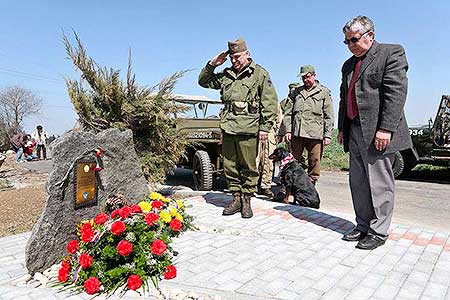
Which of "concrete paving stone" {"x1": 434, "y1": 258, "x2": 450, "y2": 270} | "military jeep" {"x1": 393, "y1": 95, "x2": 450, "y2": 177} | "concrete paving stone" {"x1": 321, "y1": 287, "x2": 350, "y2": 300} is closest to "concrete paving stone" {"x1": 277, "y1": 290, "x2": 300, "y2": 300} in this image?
"concrete paving stone" {"x1": 321, "y1": 287, "x2": 350, "y2": 300}

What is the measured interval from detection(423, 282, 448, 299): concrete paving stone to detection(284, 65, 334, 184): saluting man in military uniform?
2.93 meters

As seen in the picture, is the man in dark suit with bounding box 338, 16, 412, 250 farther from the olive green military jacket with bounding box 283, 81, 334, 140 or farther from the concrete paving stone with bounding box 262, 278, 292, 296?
the olive green military jacket with bounding box 283, 81, 334, 140

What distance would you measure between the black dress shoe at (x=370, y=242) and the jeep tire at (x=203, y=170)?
350 centimetres

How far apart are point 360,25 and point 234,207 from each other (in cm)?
236

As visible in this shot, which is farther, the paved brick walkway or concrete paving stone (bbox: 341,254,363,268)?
concrete paving stone (bbox: 341,254,363,268)

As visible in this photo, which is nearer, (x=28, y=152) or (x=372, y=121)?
(x=372, y=121)

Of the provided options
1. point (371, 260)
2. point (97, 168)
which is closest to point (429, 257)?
point (371, 260)

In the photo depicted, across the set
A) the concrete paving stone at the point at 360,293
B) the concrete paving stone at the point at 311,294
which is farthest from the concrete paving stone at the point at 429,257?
the concrete paving stone at the point at 311,294

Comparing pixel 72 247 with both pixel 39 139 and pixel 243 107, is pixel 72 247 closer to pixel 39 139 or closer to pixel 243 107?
pixel 243 107

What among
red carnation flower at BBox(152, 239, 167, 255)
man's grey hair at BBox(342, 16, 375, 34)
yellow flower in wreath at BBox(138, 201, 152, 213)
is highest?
man's grey hair at BBox(342, 16, 375, 34)

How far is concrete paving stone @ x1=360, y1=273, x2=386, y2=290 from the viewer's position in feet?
8.15

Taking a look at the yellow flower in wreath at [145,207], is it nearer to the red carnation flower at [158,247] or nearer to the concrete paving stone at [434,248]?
the red carnation flower at [158,247]

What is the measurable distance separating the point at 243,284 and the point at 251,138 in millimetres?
2023

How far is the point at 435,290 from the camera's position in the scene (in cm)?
242
